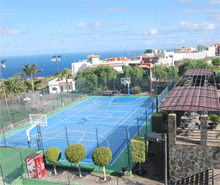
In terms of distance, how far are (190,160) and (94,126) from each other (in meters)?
14.0

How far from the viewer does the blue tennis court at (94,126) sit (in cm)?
2050

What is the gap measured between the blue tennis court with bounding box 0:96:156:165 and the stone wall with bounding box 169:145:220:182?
3.41 meters

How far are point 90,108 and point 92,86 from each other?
1001cm

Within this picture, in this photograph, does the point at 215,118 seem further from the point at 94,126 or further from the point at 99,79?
the point at 99,79

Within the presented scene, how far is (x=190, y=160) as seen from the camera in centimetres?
1302

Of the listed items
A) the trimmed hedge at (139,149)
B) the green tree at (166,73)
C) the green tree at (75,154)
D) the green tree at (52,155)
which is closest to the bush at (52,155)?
the green tree at (52,155)

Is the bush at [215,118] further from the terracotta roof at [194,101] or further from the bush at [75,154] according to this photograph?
the bush at [75,154]

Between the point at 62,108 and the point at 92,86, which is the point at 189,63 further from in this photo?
the point at 62,108

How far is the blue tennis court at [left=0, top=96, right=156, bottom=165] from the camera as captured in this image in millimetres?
20500

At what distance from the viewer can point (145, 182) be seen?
1396 centimetres

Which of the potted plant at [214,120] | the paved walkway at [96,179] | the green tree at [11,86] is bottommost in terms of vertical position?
the paved walkway at [96,179]

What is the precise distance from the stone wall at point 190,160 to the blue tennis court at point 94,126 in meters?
3.41

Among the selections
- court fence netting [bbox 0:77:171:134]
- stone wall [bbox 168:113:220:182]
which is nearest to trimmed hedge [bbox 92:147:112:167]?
stone wall [bbox 168:113:220:182]

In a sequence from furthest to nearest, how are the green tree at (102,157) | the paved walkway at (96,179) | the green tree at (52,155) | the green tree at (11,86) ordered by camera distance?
1. the green tree at (11,86)
2. the green tree at (52,155)
3. the paved walkway at (96,179)
4. the green tree at (102,157)
